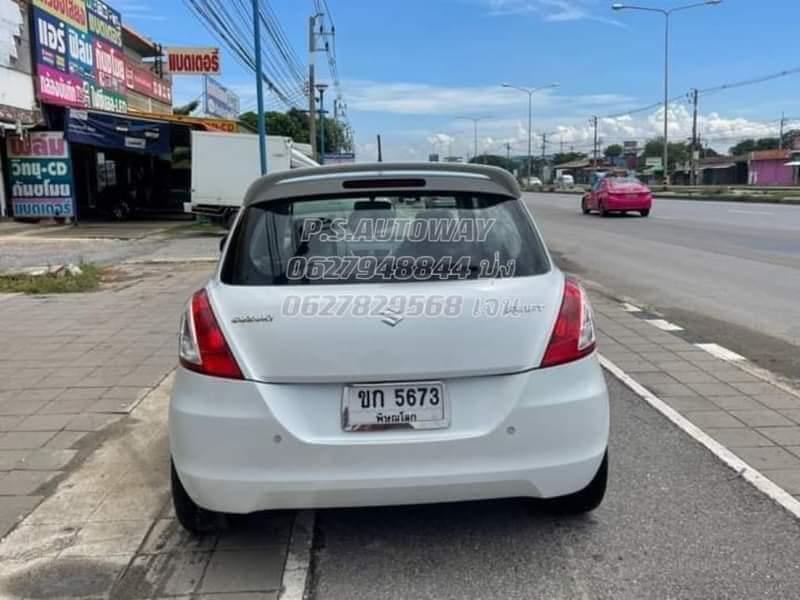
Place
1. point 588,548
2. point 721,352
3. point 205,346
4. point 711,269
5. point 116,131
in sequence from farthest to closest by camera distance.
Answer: point 116,131, point 711,269, point 721,352, point 588,548, point 205,346

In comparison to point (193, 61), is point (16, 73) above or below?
below

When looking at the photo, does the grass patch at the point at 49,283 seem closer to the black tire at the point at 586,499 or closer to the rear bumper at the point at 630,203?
the black tire at the point at 586,499

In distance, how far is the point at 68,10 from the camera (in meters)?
23.7

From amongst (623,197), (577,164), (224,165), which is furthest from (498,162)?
(577,164)

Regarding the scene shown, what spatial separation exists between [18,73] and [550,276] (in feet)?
71.4

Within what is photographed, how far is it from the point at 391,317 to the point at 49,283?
10.2 metres

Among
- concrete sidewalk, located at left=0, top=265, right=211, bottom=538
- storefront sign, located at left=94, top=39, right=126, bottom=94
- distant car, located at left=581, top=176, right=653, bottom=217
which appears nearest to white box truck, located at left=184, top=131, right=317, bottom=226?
storefront sign, located at left=94, top=39, right=126, bottom=94

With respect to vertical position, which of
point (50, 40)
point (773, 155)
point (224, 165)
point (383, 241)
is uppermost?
point (50, 40)

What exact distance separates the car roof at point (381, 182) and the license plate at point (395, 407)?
0.92m

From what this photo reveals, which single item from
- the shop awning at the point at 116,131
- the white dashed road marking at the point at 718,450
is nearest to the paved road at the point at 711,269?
the white dashed road marking at the point at 718,450

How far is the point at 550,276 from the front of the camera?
3293 mm

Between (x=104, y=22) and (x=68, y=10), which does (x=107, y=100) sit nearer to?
(x=104, y=22)

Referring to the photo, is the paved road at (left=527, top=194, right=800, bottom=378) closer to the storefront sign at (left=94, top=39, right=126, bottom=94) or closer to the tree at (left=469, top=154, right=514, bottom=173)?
the tree at (left=469, top=154, right=514, bottom=173)

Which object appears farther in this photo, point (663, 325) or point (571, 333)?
point (663, 325)
